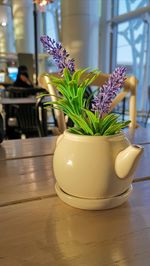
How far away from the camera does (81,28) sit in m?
5.28

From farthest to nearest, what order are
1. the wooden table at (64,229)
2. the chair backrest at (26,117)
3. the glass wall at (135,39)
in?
1. the glass wall at (135,39)
2. the chair backrest at (26,117)
3. the wooden table at (64,229)

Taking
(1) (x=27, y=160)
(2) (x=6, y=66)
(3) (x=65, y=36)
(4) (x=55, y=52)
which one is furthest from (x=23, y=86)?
(4) (x=55, y=52)

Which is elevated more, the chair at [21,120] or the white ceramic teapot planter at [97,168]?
the white ceramic teapot planter at [97,168]

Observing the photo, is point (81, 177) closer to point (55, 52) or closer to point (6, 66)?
point (55, 52)

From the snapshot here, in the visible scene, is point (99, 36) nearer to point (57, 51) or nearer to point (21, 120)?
point (21, 120)

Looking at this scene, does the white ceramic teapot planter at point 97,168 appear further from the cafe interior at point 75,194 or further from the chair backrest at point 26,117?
the chair backrest at point 26,117

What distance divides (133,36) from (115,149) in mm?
5316

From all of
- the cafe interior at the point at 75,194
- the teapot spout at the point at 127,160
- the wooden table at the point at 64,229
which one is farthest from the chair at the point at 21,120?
the teapot spout at the point at 127,160

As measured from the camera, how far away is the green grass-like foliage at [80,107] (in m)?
0.47

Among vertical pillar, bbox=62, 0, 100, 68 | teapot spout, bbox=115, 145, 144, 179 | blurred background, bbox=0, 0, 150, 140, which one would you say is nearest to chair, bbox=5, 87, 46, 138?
blurred background, bbox=0, 0, 150, 140

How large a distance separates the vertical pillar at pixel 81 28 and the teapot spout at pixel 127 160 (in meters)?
4.92

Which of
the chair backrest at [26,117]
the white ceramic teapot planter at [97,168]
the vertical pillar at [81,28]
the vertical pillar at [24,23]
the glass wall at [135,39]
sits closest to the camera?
the white ceramic teapot planter at [97,168]

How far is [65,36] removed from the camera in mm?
5434

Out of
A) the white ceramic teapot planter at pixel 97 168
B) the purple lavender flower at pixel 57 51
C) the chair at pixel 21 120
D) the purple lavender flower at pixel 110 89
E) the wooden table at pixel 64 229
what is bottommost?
the chair at pixel 21 120
